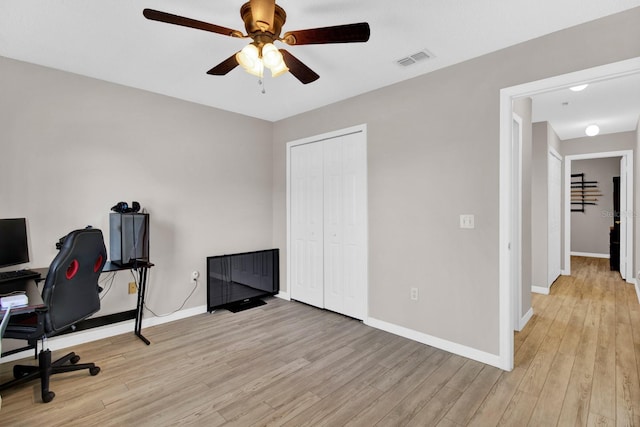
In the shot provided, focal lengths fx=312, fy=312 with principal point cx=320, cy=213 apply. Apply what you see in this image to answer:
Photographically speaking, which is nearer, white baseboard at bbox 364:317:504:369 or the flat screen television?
white baseboard at bbox 364:317:504:369

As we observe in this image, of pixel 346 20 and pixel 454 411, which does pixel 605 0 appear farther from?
pixel 454 411

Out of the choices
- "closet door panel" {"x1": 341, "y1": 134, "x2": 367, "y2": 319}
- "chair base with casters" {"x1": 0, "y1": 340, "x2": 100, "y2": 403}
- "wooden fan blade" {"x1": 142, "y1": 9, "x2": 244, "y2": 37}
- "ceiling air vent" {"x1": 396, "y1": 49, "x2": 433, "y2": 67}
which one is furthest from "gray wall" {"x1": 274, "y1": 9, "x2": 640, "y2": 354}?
"chair base with casters" {"x1": 0, "y1": 340, "x2": 100, "y2": 403}

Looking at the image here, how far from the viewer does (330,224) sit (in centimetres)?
391

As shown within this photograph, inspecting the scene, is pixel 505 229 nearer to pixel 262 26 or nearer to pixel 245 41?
pixel 262 26

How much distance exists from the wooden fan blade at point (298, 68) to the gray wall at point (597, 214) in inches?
339

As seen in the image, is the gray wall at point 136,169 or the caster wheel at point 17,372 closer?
the caster wheel at point 17,372

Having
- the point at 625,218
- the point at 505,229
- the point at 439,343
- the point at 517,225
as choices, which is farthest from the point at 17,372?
the point at 625,218

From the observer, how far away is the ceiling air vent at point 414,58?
2596mm

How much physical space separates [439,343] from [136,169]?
352cm

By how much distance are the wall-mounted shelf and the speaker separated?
31.0 feet

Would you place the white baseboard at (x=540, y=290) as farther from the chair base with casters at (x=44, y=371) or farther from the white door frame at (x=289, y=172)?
the chair base with casters at (x=44, y=371)

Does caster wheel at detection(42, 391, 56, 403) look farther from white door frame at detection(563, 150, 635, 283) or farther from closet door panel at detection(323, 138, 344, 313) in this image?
white door frame at detection(563, 150, 635, 283)

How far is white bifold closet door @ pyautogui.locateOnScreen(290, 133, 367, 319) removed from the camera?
357 centimetres

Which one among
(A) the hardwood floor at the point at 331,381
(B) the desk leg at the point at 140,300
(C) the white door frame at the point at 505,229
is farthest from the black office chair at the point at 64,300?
(C) the white door frame at the point at 505,229
